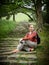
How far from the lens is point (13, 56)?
14.1 feet

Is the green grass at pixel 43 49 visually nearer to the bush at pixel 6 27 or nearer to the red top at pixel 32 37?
the red top at pixel 32 37

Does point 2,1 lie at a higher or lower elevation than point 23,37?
higher

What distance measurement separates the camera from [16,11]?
4434 millimetres

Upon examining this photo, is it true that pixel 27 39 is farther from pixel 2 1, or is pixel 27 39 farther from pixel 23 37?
pixel 2 1

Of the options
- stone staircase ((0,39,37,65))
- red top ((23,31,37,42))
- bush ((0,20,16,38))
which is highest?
bush ((0,20,16,38))

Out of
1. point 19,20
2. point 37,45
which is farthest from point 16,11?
point 37,45

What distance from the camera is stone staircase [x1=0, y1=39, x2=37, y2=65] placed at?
4277 millimetres

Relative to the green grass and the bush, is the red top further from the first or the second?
the bush

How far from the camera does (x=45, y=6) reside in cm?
443

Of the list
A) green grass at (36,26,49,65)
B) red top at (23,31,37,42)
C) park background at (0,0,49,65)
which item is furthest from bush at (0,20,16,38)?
green grass at (36,26,49,65)

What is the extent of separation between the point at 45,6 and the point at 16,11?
11.4 inches

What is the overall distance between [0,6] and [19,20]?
0.76 ft

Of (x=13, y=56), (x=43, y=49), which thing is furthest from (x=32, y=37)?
(x=13, y=56)

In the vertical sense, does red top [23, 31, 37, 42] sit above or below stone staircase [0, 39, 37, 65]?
above
